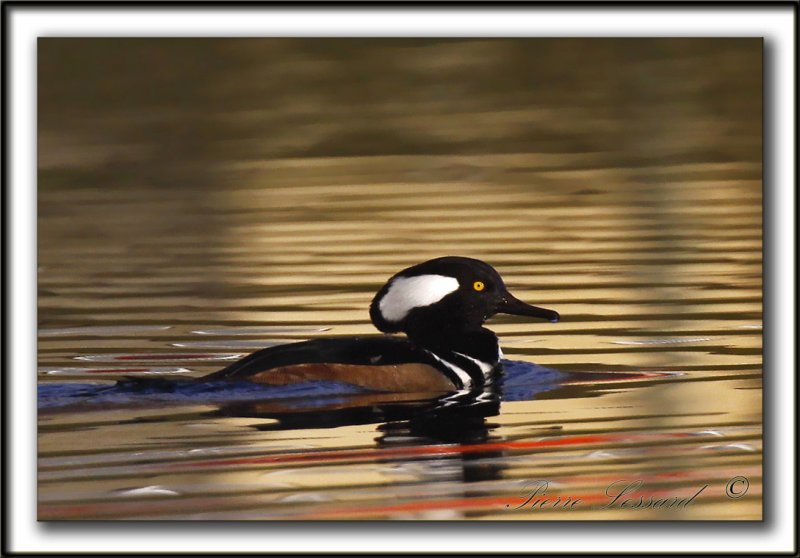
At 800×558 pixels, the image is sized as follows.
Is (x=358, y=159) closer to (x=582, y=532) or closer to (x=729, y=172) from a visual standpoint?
(x=729, y=172)

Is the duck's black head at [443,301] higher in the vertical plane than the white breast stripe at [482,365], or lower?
higher

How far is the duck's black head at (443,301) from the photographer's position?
36.7ft

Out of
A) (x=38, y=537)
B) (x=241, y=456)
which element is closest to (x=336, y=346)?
(x=241, y=456)

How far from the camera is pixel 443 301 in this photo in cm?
1135

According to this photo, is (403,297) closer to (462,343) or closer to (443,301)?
(443,301)

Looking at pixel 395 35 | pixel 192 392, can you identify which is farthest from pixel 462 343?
pixel 395 35

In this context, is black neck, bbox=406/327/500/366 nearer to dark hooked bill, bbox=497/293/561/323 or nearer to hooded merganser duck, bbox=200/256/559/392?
hooded merganser duck, bbox=200/256/559/392

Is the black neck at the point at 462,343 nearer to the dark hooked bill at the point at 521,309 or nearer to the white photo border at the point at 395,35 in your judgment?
the dark hooked bill at the point at 521,309

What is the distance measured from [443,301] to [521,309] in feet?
1.38

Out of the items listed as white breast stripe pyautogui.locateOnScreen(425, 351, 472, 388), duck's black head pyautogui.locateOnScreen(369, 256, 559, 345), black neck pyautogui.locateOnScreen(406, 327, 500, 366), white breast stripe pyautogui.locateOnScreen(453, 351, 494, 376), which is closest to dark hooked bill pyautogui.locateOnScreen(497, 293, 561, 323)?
duck's black head pyautogui.locateOnScreen(369, 256, 559, 345)

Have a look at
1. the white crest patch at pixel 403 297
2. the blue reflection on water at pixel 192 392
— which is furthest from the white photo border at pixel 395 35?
the white crest patch at pixel 403 297

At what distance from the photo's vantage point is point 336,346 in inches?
426

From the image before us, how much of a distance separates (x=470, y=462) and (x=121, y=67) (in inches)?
98.7

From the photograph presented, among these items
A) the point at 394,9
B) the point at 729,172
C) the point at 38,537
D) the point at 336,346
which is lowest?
the point at 38,537
